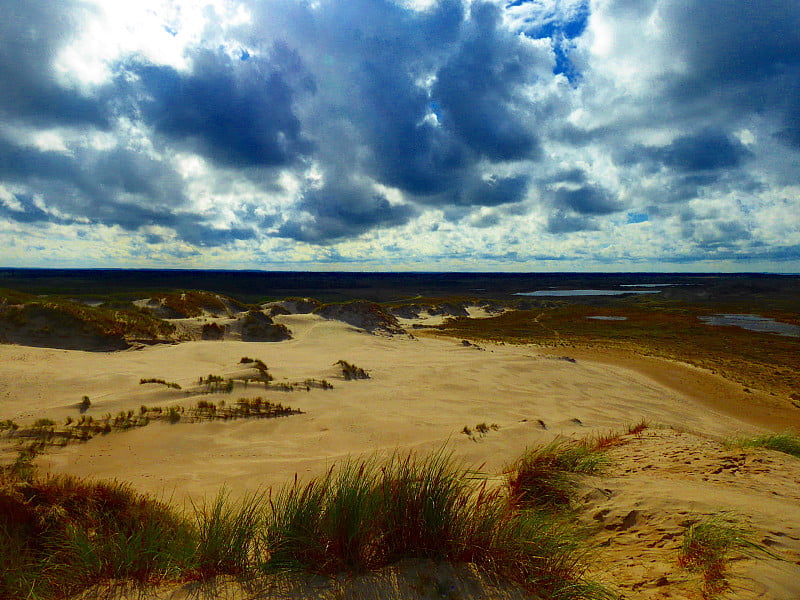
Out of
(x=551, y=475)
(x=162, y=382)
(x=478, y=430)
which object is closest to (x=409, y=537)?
(x=551, y=475)

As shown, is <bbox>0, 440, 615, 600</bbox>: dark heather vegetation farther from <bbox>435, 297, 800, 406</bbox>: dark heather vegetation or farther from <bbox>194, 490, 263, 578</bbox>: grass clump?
<bbox>435, 297, 800, 406</bbox>: dark heather vegetation

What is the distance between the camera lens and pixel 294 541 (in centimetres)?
311

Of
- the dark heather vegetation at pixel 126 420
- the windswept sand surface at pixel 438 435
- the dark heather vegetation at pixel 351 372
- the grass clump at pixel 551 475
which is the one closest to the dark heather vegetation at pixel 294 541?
the windswept sand surface at pixel 438 435

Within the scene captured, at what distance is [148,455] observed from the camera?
6402mm

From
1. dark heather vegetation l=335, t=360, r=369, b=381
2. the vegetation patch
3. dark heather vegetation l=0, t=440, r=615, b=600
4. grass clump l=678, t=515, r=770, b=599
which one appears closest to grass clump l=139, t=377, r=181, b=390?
dark heather vegetation l=335, t=360, r=369, b=381

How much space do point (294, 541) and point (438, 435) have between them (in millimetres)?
5642

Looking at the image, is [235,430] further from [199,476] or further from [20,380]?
[20,380]

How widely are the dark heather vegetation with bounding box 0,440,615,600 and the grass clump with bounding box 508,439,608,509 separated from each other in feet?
4.09

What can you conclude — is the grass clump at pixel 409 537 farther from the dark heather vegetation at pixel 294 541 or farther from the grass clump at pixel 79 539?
the grass clump at pixel 79 539

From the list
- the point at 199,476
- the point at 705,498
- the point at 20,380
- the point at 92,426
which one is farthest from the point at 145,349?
the point at 705,498

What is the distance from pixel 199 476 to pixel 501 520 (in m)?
4.70

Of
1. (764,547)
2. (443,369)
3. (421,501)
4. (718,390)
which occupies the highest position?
(421,501)

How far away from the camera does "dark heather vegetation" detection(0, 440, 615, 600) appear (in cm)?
286

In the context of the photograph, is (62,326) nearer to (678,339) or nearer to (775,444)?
(775,444)
